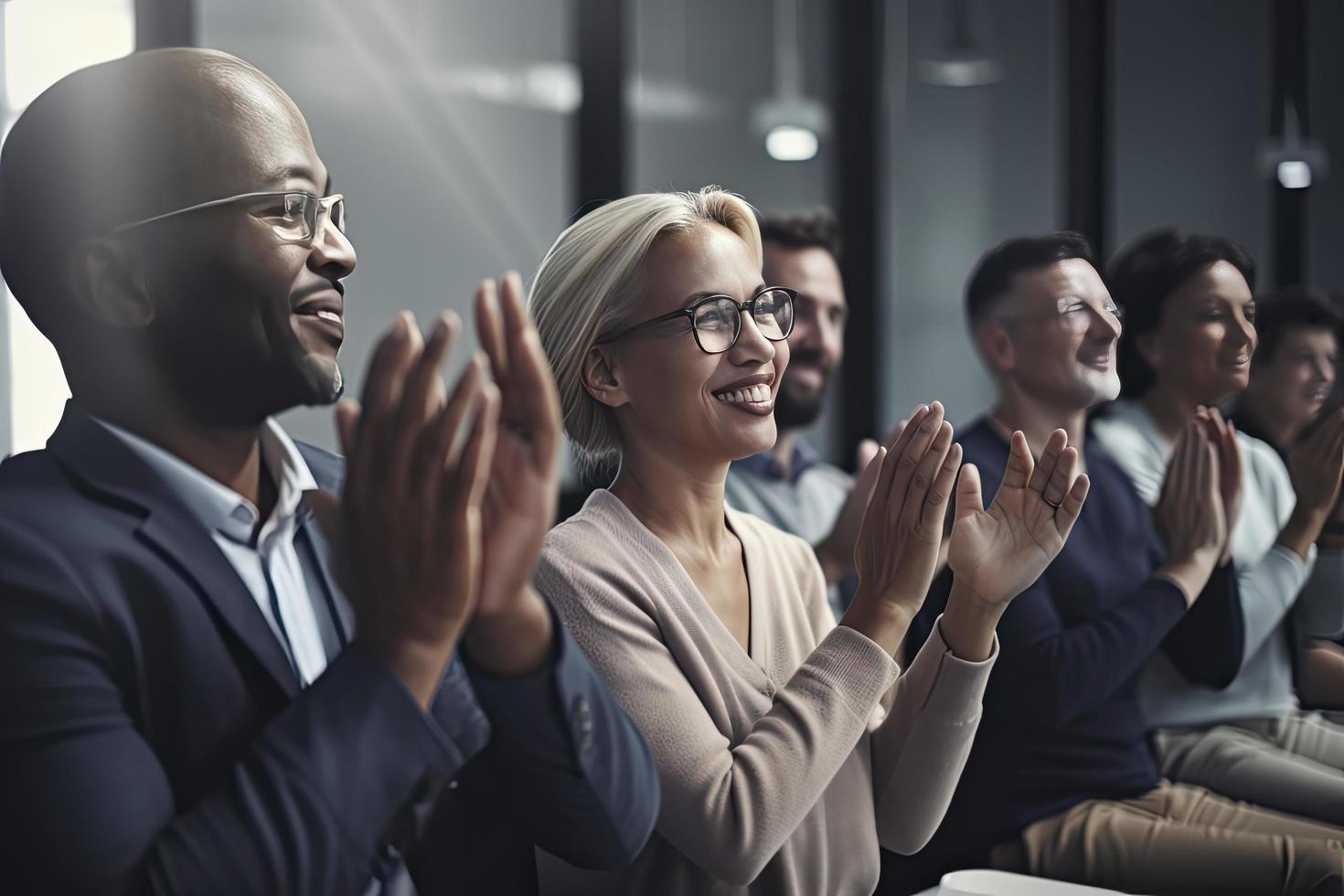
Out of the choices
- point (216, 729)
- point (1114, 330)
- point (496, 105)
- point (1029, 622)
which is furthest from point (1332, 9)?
point (496, 105)

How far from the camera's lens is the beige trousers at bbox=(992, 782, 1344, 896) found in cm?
110

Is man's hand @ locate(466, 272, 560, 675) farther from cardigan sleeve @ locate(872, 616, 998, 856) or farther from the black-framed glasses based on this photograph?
cardigan sleeve @ locate(872, 616, 998, 856)

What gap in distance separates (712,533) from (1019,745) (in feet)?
1.31

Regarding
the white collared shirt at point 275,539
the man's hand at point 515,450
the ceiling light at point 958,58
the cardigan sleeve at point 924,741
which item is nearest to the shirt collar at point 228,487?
the white collared shirt at point 275,539

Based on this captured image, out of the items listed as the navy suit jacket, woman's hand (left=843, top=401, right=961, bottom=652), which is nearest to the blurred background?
the navy suit jacket

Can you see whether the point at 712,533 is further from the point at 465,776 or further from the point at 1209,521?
the point at 1209,521

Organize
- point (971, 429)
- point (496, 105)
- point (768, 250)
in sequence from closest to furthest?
1. point (971, 429)
2. point (768, 250)
3. point (496, 105)

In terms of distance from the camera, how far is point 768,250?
75.5 inches

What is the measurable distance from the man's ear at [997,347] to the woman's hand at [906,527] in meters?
0.24

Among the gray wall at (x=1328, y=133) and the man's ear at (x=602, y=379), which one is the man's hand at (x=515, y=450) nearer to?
the man's ear at (x=602, y=379)

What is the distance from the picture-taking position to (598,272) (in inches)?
34.4

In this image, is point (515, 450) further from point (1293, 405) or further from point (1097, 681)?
point (1293, 405)

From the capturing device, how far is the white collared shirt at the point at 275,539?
0.66 meters

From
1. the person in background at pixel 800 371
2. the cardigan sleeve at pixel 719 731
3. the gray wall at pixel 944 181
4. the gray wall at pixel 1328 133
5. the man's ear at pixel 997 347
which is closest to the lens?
the cardigan sleeve at pixel 719 731
